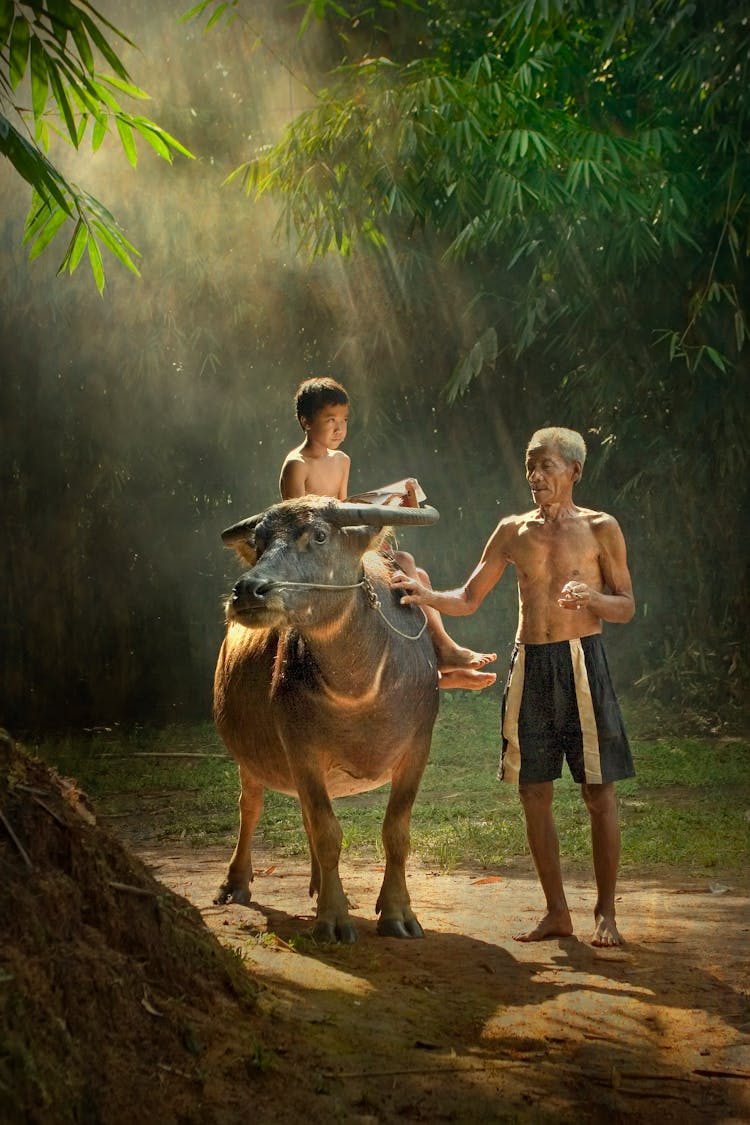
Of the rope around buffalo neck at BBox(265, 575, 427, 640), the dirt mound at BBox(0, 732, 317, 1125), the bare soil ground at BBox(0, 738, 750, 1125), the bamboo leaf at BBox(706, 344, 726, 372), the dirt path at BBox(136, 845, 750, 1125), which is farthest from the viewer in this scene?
the bamboo leaf at BBox(706, 344, 726, 372)

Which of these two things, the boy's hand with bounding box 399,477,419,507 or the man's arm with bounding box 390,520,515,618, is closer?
the man's arm with bounding box 390,520,515,618

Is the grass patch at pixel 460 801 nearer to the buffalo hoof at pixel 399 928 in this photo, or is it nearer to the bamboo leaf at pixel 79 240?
the buffalo hoof at pixel 399 928

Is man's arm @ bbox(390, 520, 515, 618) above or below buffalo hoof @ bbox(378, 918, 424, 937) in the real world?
above

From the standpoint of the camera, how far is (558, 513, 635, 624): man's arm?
374 cm

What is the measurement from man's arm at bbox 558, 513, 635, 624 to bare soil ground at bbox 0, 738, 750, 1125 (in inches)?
40.8

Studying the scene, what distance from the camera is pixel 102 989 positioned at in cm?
237

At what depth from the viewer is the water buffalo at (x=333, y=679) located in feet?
12.1

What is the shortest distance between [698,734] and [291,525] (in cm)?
516

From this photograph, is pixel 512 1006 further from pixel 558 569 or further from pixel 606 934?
pixel 558 569

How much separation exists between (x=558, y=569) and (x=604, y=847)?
89cm

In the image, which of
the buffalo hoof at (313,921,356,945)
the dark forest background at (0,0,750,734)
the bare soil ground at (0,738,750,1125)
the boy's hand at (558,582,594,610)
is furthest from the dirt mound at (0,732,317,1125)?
the dark forest background at (0,0,750,734)

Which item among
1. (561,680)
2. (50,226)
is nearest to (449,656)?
(561,680)

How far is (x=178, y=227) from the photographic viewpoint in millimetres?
8758

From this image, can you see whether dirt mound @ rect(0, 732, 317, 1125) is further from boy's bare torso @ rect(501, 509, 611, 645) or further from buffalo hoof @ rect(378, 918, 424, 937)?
boy's bare torso @ rect(501, 509, 611, 645)
